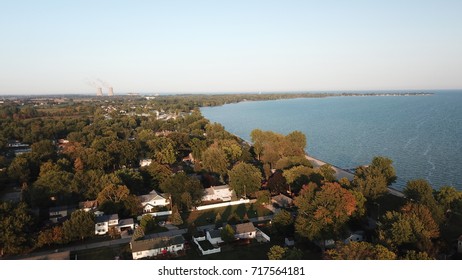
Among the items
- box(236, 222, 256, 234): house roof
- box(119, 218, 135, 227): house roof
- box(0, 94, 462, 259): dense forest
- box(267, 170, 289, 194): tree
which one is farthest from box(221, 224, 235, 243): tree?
box(267, 170, 289, 194): tree

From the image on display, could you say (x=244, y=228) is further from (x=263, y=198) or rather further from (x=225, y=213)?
(x=263, y=198)

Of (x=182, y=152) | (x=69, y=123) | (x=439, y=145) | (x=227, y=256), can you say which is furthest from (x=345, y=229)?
(x=69, y=123)

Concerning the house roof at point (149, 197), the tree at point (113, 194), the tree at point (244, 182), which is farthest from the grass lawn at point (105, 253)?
the tree at point (244, 182)

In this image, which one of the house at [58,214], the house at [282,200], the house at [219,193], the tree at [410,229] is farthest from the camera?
the house at [219,193]

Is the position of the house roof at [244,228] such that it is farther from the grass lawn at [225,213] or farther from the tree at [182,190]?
the tree at [182,190]

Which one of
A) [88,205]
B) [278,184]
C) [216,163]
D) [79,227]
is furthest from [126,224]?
[216,163]

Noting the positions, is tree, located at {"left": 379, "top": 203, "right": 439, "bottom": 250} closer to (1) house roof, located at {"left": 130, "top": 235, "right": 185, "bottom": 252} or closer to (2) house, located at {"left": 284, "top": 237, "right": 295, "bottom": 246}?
(2) house, located at {"left": 284, "top": 237, "right": 295, "bottom": 246}
